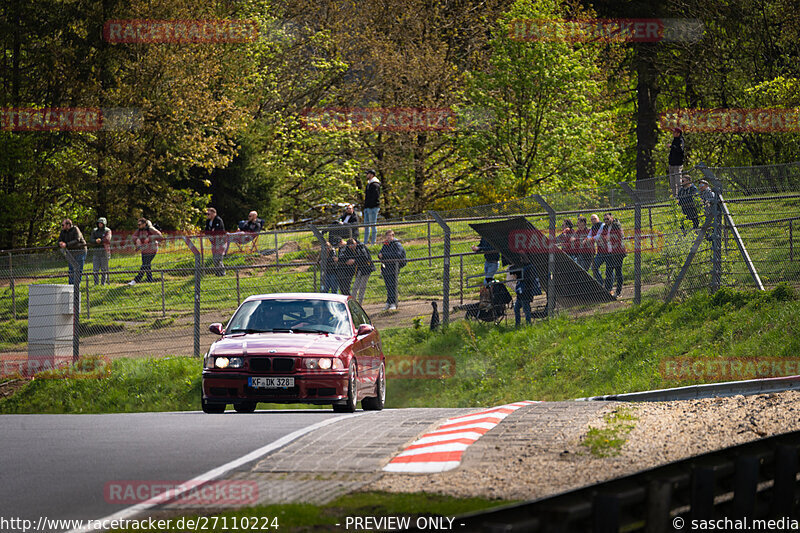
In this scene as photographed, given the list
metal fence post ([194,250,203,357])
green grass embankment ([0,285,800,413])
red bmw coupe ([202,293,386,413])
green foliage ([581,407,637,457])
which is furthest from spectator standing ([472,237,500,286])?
green foliage ([581,407,637,457])

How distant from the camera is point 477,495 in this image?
27.2 ft

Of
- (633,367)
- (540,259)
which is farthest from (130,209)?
(633,367)

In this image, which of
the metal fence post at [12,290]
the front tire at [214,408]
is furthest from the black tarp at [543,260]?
the metal fence post at [12,290]

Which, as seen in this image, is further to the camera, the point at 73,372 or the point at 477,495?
the point at 73,372

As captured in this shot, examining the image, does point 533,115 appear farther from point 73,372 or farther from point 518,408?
point 518,408

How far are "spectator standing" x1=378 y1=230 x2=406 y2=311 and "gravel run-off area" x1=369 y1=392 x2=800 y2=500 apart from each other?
9845 mm

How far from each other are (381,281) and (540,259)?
3366mm

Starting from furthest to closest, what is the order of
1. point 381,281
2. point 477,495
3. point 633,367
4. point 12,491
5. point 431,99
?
point 431,99, point 381,281, point 633,367, point 12,491, point 477,495

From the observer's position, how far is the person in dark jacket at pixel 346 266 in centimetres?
2258

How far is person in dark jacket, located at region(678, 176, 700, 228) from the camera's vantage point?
66.7 ft

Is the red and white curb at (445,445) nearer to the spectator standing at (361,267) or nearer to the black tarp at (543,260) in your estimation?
the black tarp at (543,260)

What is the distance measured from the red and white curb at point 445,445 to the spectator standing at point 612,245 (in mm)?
7851

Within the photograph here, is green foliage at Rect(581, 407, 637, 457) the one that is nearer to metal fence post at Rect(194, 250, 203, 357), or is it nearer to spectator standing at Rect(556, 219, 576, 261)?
spectator standing at Rect(556, 219, 576, 261)

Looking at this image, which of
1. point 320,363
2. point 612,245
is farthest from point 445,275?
point 320,363
